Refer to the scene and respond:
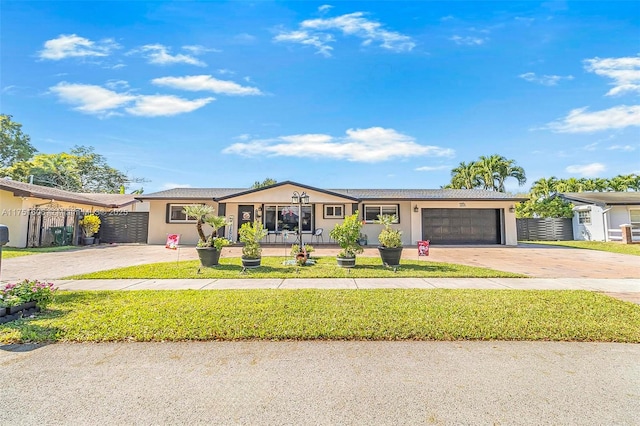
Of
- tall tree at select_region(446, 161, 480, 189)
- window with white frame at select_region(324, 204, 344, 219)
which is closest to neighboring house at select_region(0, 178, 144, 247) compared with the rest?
window with white frame at select_region(324, 204, 344, 219)

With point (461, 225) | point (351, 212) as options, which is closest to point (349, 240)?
point (351, 212)

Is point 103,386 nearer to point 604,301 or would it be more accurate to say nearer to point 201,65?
point 604,301

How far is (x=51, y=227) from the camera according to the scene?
1558cm

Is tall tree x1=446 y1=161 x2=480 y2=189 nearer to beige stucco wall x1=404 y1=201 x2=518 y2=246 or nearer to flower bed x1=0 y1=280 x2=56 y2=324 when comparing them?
beige stucco wall x1=404 y1=201 x2=518 y2=246

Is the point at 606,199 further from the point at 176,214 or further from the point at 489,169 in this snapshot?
the point at 176,214

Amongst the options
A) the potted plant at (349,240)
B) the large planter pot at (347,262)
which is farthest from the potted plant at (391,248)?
the large planter pot at (347,262)

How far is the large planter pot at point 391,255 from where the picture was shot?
890 centimetres

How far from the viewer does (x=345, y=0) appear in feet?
29.8

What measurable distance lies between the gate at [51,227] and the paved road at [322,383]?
52.5ft

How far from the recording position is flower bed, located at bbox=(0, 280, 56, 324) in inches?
169

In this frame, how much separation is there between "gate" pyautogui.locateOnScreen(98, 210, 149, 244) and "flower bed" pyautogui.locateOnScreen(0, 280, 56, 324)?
1391 cm

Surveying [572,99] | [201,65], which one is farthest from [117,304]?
[572,99]

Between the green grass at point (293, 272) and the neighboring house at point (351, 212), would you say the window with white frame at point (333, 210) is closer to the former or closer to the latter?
the neighboring house at point (351, 212)

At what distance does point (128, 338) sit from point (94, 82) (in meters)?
14.0
